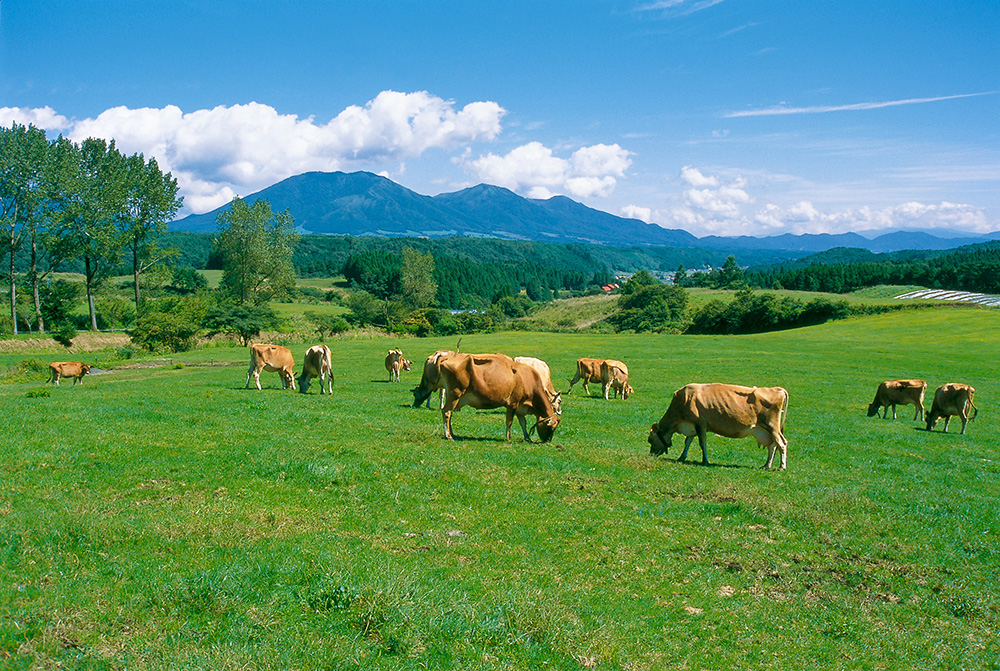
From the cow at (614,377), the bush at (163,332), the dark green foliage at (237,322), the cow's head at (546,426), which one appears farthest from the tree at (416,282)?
the cow's head at (546,426)

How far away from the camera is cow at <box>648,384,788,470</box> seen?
47.8 ft

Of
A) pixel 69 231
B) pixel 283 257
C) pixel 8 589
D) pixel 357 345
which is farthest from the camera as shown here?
pixel 283 257

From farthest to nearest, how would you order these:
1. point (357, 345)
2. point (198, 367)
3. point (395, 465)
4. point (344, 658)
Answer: point (357, 345) < point (198, 367) < point (395, 465) < point (344, 658)

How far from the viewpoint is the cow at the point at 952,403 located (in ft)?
79.7

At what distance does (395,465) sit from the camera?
40.4ft

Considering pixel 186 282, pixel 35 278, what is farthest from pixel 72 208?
pixel 186 282

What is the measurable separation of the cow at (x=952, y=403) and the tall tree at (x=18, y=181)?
73078 mm

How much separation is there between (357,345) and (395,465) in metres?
48.6

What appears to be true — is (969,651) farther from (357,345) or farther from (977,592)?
(357,345)

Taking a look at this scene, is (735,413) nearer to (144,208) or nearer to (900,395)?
(900,395)

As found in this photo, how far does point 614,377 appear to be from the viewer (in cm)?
3067

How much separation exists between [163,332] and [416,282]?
2662 inches

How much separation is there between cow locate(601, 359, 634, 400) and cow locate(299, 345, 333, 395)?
13.1 metres

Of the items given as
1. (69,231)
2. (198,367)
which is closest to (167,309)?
(69,231)
